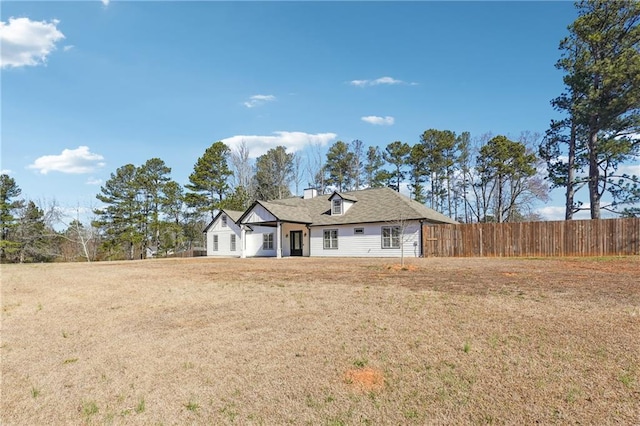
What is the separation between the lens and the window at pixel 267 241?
99.0 feet

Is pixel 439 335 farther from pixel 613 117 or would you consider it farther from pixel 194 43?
pixel 613 117

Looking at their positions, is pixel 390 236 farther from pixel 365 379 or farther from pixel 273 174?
pixel 273 174

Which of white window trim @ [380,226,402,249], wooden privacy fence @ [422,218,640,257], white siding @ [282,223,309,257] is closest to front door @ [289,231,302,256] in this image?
white siding @ [282,223,309,257]

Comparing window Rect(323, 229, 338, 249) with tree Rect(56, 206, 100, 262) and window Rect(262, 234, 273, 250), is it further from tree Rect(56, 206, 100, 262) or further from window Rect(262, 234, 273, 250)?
tree Rect(56, 206, 100, 262)

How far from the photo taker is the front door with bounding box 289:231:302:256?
29.1 metres

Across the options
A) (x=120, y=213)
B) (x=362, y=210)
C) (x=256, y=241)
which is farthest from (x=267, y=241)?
(x=120, y=213)

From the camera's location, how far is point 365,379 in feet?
12.0

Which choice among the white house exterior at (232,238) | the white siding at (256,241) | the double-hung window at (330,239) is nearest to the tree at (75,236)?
the white house exterior at (232,238)

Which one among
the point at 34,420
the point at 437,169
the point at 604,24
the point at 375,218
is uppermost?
the point at 604,24

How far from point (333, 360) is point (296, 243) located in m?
25.3

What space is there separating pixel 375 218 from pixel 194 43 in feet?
48.7

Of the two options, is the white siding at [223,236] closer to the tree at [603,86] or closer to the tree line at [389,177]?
the tree line at [389,177]

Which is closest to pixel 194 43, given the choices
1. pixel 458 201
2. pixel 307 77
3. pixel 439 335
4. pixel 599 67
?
pixel 307 77

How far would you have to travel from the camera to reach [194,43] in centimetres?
1606
